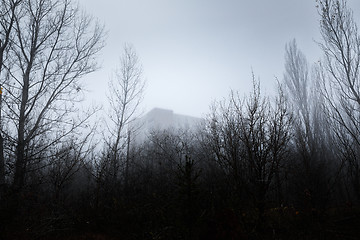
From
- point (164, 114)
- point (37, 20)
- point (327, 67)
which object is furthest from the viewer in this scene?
point (164, 114)

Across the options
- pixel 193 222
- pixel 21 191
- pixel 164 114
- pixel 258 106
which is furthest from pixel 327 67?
pixel 164 114

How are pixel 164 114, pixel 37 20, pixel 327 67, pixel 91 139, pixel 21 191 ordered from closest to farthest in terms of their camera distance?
1. pixel 21 191
2. pixel 37 20
3. pixel 327 67
4. pixel 91 139
5. pixel 164 114

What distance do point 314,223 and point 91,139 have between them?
9.17 meters

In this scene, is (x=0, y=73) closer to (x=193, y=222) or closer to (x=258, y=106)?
(x=193, y=222)

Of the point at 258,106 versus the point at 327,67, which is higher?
the point at 327,67

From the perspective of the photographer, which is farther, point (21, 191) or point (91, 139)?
point (91, 139)

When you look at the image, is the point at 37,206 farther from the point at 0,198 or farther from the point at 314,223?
the point at 314,223

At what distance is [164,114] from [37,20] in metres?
49.5

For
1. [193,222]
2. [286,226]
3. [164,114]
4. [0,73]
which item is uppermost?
[164,114]

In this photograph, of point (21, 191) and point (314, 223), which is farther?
point (21, 191)

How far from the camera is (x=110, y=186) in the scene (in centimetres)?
950

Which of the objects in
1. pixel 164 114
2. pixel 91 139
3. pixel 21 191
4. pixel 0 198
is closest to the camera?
pixel 0 198

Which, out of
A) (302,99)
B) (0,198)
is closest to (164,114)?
(302,99)

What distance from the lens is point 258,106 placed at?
235 inches
